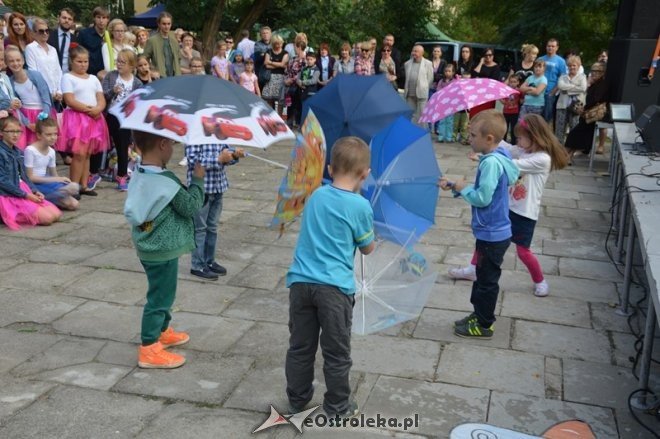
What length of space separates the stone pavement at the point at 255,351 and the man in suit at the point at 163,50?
165 inches

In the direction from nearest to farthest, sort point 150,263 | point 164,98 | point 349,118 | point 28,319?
point 164,98, point 150,263, point 349,118, point 28,319

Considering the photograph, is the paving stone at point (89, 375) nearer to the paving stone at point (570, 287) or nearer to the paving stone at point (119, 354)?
the paving stone at point (119, 354)

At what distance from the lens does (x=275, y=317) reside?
16.0ft

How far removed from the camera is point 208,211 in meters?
5.48

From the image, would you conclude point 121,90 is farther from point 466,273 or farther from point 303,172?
point 303,172

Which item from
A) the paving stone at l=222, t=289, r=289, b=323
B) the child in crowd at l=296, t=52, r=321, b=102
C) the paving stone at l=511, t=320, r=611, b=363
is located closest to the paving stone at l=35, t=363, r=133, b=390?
the paving stone at l=222, t=289, r=289, b=323

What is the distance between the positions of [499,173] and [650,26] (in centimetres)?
821

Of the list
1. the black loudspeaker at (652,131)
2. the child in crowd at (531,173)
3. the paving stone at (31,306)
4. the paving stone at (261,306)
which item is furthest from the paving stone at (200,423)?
the black loudspeaker at (652,131)

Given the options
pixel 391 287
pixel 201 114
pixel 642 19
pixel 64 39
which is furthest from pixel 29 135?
pixel 642 19

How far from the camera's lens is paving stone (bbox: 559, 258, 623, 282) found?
592 cm

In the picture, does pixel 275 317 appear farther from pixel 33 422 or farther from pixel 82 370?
pixel 33 422

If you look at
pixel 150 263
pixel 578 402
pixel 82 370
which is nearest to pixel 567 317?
pixel 578 402

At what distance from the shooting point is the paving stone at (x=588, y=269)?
19.4 feet

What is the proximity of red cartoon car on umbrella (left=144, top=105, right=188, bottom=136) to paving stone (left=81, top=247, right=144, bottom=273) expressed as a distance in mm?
2569
